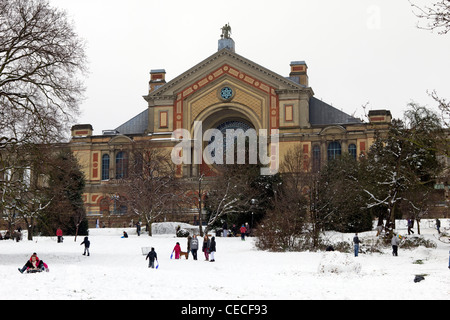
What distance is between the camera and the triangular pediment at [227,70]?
6538cm

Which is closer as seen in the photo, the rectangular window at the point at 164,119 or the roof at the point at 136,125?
the rectangular window at the point at 164,119

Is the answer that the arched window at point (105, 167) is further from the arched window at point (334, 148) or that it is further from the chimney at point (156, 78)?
the arched window at point (334, 148)

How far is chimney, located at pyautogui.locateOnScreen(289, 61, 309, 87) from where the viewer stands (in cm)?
7044

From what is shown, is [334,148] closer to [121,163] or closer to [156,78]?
[121,163]

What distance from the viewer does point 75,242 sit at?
42.1m

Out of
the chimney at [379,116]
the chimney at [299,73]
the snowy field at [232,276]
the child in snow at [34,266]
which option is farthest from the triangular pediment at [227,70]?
the child in snow at [34,266]

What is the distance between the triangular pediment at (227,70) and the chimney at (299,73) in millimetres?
5090

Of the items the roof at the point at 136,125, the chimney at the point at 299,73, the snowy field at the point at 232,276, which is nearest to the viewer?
the snowy field at the point at 232,276

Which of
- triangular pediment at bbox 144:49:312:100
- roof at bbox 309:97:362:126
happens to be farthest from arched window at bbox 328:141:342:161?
triangular pediment at bbox 144:49:312:100

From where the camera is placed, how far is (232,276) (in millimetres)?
23391

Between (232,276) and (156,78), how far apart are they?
54.8 meters
